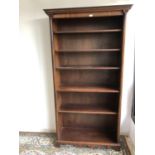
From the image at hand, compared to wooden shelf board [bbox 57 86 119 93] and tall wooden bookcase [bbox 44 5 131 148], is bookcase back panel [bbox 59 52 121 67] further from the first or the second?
wooden shelf board [bbox 57 86 119 93]

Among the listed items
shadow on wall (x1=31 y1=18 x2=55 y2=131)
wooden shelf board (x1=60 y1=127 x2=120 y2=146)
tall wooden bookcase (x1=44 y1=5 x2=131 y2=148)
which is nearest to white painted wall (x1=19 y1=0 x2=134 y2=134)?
shadow on wall (x1=31 y1=18 x2=55 y2=131)

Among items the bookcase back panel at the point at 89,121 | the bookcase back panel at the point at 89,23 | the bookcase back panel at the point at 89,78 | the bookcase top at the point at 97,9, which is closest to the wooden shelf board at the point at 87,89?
the bookcase back panel at the point at 89,78

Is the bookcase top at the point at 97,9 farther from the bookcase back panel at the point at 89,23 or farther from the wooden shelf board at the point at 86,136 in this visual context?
the wooden shelf board at the point at 86,136

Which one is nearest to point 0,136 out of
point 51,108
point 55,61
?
point 55,61

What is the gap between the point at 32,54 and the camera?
2.31 meters

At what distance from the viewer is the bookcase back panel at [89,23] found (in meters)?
2.01

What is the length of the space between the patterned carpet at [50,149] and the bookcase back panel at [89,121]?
284 millimetres

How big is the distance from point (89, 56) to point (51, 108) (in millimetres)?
1049

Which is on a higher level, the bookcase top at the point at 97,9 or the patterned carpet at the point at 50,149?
the bookcase top at the point at 97,9

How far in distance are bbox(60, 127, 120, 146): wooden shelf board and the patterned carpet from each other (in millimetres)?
122

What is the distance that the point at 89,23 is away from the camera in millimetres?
2061

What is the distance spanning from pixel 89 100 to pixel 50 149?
2.94ft

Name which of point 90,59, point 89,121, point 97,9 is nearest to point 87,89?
point 90,59

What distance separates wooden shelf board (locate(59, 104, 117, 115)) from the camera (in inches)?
79.0
